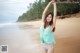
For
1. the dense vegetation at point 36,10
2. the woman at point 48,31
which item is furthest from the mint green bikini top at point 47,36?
the dense vegetation at point 36,10

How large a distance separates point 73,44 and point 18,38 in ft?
1.64

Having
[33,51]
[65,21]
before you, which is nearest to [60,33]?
[65,21]

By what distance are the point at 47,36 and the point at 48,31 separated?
0.15ft

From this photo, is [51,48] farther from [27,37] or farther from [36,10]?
[36,10]

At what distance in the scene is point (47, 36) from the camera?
160cm

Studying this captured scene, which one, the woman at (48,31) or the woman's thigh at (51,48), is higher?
the woman at (48,31)

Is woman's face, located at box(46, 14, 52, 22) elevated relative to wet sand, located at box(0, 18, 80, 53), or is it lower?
elevated

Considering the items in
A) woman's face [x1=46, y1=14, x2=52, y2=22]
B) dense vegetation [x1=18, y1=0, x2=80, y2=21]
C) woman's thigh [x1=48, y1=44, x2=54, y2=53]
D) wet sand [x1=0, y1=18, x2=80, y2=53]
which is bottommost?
woman's thigh [x1=48, y1=44, x2=54, y2=53]

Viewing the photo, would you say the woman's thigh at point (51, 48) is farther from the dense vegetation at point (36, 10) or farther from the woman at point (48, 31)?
the dense vegetation at point (36, 10)

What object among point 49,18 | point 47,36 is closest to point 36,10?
point 49,18

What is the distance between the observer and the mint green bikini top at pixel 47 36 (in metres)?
1.60

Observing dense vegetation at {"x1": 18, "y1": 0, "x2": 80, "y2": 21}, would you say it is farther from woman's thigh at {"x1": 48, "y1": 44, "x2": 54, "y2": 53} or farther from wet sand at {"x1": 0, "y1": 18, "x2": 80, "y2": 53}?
woman's thigh at {"x1": 48, "y1": 44, "x2": 54, "y2": 53}

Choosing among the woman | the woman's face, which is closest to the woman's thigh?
the woman

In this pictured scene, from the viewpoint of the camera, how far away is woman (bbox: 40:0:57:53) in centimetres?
160
